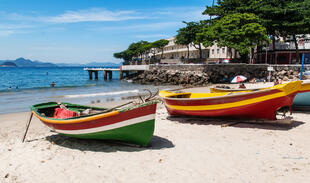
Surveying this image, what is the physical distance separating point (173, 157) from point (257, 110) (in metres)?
4.65

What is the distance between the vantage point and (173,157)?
6777mm

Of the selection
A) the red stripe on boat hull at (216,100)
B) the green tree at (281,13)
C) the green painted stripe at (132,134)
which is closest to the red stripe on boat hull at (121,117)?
the green painted stripe at (132,134)

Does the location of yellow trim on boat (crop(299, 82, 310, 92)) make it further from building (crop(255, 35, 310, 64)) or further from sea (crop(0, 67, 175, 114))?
building (crop(255, 35, 310, 64))

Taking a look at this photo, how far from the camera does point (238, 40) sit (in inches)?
1156

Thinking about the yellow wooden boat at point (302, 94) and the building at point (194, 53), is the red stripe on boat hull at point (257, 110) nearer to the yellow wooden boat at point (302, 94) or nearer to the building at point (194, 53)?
the yellow wooden boat at point (302, 94)

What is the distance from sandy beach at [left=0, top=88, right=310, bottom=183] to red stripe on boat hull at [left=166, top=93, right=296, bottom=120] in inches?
21.1

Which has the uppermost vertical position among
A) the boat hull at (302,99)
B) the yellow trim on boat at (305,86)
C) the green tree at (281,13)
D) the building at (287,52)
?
the green tree at (281,13)

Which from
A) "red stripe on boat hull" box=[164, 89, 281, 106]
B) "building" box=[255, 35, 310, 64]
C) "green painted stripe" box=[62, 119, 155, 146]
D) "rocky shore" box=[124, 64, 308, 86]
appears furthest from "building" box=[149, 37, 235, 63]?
"green painted stripe" box=[62, 119, 155, 146]

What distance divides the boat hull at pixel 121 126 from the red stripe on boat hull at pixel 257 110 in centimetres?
395

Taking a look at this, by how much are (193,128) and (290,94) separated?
13.0ft

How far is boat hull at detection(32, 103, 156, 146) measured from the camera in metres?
6.86

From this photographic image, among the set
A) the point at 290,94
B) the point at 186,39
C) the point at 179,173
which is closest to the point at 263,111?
the point at 290,94

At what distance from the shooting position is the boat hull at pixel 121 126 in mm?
6855

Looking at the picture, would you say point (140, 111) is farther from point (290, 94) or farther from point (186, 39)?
point (186, 39)
